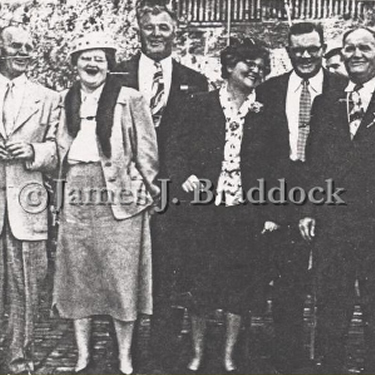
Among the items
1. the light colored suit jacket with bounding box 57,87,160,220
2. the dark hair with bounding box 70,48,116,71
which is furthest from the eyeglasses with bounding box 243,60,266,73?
the dark hair with bounding box 70,48,116,71

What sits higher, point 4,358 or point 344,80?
point 344,80

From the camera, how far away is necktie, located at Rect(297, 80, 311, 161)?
6418mm

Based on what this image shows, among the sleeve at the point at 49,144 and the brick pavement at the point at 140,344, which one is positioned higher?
the sleeve at the point at 49,144

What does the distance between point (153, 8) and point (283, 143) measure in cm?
149

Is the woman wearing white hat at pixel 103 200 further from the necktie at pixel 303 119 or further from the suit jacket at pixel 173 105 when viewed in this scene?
the necktie at pixel 303 119

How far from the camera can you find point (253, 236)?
253 inches

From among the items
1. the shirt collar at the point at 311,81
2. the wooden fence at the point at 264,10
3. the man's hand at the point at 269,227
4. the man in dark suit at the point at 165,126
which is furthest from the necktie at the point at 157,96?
the man's hand at the point at 269,227

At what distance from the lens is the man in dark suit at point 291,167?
639cm

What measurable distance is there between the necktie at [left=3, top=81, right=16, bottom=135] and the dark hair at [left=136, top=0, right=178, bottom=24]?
1.17 metres

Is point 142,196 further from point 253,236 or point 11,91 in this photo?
point 11,91

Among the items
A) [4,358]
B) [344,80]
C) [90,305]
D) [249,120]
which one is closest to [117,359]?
[90,305]

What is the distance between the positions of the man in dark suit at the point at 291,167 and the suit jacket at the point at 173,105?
1.82 ft

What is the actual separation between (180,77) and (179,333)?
80.2 inches

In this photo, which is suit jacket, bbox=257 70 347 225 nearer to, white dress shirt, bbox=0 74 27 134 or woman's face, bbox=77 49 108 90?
woman's face, bbox=77 49 108 90
